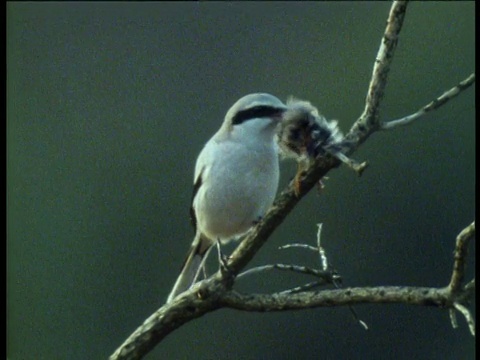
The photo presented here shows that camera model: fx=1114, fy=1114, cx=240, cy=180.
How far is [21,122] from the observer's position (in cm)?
1644

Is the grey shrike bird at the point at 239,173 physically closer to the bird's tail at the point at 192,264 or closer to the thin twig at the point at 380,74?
the bird's tail at the point at 192,264

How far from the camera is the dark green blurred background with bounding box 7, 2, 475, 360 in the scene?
11180 millimetres

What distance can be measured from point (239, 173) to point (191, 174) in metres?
7.54

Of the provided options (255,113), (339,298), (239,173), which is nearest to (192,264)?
(239,173)

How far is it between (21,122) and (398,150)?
5.95 metres

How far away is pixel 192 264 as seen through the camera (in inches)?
183

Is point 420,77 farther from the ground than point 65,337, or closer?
farther from the ground

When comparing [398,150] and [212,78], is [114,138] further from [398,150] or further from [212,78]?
[398,150]

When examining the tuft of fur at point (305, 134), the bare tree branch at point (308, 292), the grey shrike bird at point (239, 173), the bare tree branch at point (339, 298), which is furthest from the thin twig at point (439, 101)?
the grey shrike bird at point (239, 173)

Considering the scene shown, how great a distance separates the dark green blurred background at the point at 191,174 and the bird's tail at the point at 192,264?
4.25m

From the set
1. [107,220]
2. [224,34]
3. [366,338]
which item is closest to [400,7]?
[366,338]

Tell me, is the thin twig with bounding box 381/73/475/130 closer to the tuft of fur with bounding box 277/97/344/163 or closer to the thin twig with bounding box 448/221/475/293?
the tuft of fur with bounding box 277/97/344/163

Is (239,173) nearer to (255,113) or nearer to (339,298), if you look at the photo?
(255,113)

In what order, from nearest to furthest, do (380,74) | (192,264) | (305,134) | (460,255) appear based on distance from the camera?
(460,255), (380,74), (305,134), (192,264)
